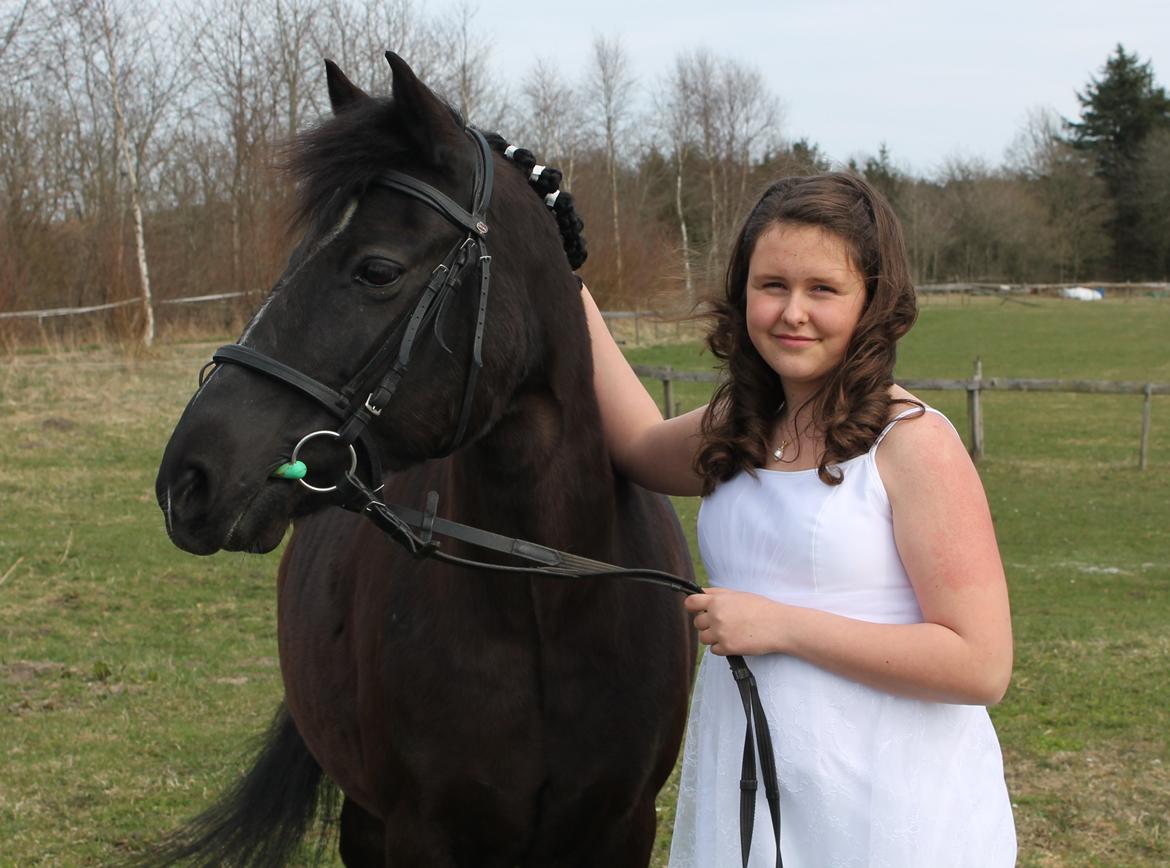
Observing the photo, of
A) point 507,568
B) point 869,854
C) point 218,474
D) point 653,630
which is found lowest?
point 869,854

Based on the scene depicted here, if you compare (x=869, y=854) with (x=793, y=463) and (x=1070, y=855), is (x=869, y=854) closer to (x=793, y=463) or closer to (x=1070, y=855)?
(x=793, y=463)

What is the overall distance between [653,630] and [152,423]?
13.6m

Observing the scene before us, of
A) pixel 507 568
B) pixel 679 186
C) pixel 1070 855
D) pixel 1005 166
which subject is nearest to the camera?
pixel 507 568

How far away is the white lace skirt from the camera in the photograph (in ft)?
5.87

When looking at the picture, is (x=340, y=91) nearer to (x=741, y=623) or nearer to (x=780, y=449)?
(x=780, y=449)

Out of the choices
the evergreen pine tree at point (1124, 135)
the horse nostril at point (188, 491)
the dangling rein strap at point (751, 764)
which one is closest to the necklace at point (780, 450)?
the dangling rein strap at point (751, 764)

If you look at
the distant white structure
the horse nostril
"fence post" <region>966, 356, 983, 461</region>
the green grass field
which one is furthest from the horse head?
the distant white structure

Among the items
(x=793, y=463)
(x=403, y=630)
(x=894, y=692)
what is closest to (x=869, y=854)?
(x=894, y=692)

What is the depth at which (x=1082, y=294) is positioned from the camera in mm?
51719

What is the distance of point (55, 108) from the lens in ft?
87.1

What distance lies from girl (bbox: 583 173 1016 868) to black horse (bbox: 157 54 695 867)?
420mm

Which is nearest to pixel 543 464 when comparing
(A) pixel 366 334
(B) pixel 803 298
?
(A) pixel 366 334

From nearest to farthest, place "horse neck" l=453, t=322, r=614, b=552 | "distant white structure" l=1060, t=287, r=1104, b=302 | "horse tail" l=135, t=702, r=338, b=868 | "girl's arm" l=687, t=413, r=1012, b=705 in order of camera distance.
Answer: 1. "girl's arm" l=687, t=413, r=1012, b=705
2. "horse neck" l=453, t=322, r=614, b=552
3. "horse tail" l=135, t=702, r=338, b=868
4. "distant white structure" l=1060, t=287, r=1104, b=302

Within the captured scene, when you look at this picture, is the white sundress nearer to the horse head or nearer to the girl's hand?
the girl's hand
